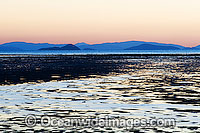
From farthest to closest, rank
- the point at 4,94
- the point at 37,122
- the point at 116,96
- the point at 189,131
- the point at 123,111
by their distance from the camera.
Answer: the point at 4,94 → the point at 116,96 → the point at 123,111 → the point at 37,122 → the point at 189,131

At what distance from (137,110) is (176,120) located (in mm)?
3068

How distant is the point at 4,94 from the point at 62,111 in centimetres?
915

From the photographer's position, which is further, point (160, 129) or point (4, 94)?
point (4, 94)

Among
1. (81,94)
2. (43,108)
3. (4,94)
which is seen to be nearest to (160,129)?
(43,108)

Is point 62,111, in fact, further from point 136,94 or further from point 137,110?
point 136,94

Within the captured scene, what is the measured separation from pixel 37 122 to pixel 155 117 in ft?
17.9

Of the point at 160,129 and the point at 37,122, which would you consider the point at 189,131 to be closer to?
the point at 160,129

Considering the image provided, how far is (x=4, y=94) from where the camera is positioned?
87.2 ft

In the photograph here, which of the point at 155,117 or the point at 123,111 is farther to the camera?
the point at 123,111

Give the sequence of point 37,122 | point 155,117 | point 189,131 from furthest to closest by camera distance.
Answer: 1. point 155,117
2. point 37,122
3. point 189,131

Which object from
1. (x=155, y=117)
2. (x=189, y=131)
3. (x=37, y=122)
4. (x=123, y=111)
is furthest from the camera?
(x=123, y=111)

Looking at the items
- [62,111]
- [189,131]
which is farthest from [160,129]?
[62,111]

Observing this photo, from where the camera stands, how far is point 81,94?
26.3m

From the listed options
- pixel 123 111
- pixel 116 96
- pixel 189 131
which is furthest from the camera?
pixel 116 96
